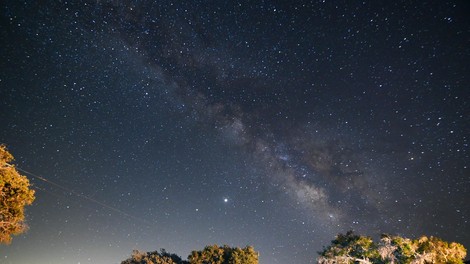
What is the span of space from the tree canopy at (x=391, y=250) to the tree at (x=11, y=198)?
62.1 ft

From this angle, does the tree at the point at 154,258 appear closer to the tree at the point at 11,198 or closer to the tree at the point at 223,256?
the tree at the point at 223,256

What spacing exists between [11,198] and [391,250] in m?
22.9

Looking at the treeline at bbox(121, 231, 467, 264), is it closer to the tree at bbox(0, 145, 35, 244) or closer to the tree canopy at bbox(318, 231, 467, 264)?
the tree canopy at bbox(318, 231, 467, 264)

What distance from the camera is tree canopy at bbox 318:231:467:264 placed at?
53.1 ft

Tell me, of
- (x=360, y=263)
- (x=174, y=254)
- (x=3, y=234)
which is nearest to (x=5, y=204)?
(x=3, y=234)

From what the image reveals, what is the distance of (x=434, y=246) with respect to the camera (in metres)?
16.7

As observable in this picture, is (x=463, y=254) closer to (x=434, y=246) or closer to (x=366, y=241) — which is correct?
(x=434, y=246)

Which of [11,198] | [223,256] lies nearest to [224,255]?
[223,256]

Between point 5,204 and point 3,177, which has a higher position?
point 3,177

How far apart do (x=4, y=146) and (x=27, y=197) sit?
2644 millimetres

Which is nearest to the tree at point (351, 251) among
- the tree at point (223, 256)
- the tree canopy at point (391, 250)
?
the tree canopy at point (391, 250)

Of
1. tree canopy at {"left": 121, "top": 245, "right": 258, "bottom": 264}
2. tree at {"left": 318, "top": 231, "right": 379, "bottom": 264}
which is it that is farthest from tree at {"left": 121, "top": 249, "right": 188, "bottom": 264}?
tree at {"left": 318, "top": 231, "right": 379, "bottom": 264}

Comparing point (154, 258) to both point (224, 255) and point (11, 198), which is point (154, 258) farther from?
point (11, 198)

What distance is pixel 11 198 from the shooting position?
11797 mm
